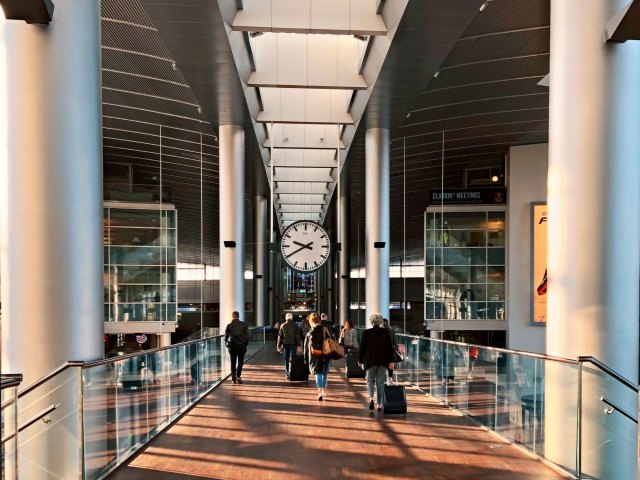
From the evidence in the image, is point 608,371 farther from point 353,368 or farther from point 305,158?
point 305,158

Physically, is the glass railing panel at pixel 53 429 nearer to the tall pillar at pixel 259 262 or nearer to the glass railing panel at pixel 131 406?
the glass railing panel at pixel 131 406

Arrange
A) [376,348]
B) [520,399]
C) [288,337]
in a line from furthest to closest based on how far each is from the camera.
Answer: [288,337], [376,348], [520,399]

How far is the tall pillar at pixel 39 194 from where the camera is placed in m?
5.18

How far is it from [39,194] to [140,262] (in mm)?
21335

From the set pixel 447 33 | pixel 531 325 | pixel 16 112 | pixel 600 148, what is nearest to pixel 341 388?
pixel 447 33

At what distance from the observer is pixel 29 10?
5008 millimetres

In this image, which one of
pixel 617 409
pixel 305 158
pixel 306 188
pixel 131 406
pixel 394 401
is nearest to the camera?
pixel 617 409

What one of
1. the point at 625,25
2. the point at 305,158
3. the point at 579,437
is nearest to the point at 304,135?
the point at 305,158

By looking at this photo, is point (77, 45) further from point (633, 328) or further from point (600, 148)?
point (633, 328)

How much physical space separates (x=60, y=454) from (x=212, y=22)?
7.13 meters

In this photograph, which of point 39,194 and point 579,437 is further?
point 579,437

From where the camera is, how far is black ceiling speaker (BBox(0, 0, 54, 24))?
15.9 feet

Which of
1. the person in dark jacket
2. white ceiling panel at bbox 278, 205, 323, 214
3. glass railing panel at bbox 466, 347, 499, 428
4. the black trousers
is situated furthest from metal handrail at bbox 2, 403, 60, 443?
white ceiling panel at bbox 278, 205, 323, 214

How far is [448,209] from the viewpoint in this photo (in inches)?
971
